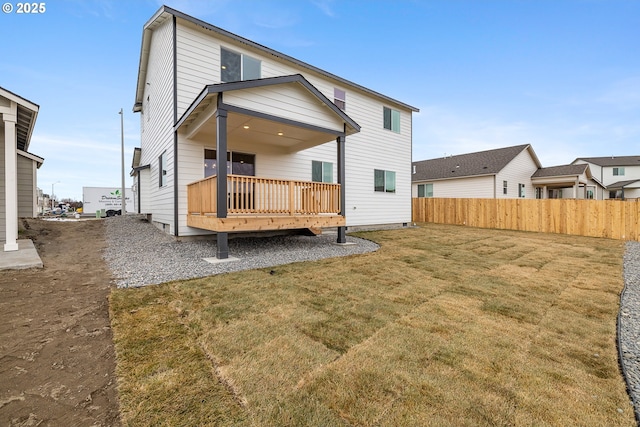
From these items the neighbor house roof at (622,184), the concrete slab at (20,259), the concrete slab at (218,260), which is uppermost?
the neighbor house roof at (622,184)

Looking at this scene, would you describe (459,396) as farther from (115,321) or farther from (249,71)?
(249,71)

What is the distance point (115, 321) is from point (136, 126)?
77.0 ft

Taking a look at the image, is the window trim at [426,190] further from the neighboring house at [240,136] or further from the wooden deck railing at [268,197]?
the wooden deck railing at [268,197]

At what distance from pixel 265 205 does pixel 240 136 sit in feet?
9.43

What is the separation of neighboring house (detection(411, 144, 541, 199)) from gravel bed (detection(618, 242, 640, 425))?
1538 cm

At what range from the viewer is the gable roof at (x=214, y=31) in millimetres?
8102

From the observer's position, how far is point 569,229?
12672mm

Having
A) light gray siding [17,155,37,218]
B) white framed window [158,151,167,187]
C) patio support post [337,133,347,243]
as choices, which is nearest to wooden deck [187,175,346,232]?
patio support post [337,133,347,243]

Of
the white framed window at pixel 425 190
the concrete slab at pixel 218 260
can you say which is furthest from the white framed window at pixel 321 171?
the white framed window at pixel 425 190

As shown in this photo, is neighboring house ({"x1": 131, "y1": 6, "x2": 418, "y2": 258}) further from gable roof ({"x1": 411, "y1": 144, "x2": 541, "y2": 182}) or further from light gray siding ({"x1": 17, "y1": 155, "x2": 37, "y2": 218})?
gable roof ({"x1": 411, "y1": 144, "x2": 541, "y2": 182})

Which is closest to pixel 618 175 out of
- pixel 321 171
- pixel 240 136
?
pixel 321 171

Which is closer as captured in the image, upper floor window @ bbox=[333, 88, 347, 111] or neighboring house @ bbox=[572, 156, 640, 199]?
upper floor window @ bbox=[333, 88, 347, 111]

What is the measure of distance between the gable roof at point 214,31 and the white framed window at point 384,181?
355 cm

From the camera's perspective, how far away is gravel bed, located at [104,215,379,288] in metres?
5.26
